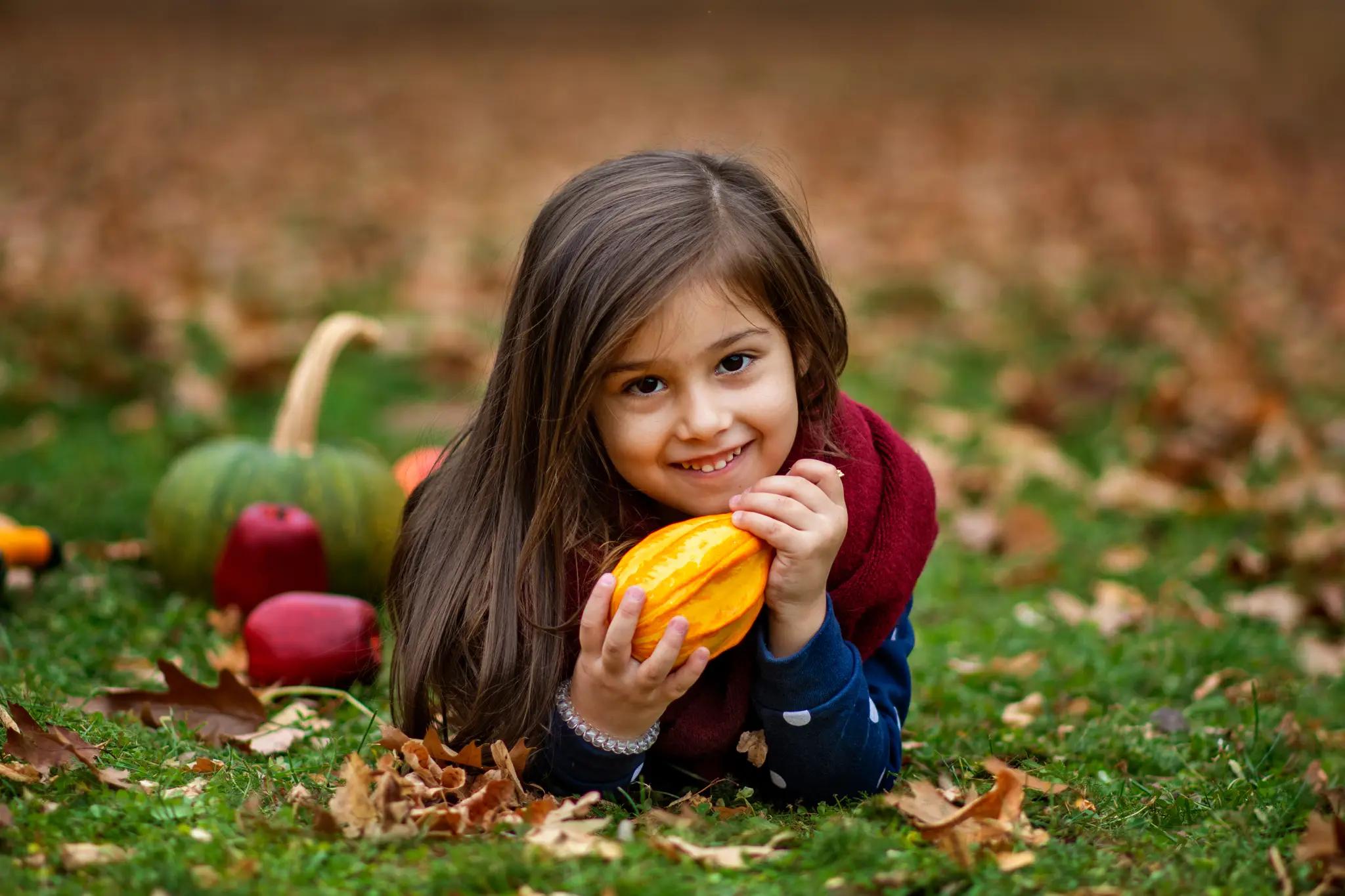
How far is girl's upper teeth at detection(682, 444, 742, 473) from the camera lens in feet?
8.65

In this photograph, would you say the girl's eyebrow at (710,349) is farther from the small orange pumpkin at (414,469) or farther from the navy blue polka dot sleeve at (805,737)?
the small orange pumpkin at (414,469)

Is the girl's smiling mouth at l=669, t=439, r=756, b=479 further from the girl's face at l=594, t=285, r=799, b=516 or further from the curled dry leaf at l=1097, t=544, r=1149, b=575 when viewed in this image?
the curled dry leaf at l=1097, t=544, r=1149, b=575

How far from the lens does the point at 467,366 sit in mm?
7352

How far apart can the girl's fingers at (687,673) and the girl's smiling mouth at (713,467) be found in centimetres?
34

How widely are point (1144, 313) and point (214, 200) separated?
7623mm

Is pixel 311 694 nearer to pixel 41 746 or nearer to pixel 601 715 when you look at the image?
pixel 41 746

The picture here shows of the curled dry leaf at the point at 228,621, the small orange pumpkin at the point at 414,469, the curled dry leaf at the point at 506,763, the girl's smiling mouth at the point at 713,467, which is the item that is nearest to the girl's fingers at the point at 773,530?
the girl's smiling mouth at the point at 713,467

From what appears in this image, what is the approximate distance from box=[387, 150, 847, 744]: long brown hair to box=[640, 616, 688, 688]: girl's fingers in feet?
0.82

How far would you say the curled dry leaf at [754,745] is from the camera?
2775mm

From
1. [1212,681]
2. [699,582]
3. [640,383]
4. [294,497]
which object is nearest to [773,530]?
[699,582]

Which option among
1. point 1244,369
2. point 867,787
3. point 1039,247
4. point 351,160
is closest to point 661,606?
point 867,787

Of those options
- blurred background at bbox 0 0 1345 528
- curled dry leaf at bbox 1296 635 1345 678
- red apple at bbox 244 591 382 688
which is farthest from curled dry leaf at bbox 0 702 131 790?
curled dry leaf at bbox 1296 635 1345 678

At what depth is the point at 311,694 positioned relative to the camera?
356 centimetres

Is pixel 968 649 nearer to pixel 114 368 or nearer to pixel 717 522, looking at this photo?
pixel 717 522
